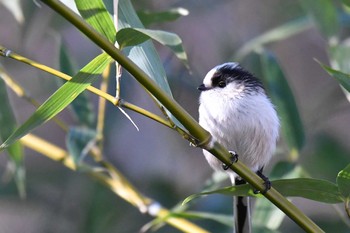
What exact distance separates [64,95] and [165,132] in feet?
7.58

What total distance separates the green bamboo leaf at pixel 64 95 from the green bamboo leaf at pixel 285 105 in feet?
2.63

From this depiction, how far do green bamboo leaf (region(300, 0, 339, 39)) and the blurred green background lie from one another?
30 mm

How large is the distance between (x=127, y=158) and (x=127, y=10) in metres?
2.26

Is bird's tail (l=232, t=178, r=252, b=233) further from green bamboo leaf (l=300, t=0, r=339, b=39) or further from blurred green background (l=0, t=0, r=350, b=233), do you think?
green bamboo leaf (l=300, t=0, r=339, b=39)

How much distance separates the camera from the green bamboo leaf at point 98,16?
3.80 ft

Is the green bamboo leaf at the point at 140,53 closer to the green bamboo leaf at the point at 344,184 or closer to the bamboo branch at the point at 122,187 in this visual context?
the green bamboo leaf at the point at 344,184

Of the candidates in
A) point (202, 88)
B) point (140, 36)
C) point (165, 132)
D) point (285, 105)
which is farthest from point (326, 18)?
point (165, 132)

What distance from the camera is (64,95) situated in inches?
47.8

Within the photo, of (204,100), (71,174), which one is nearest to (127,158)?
(71,174)

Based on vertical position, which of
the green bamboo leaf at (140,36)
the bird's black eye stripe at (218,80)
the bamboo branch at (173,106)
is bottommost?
the bamboo branch at (173,106)

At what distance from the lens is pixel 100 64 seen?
119cm

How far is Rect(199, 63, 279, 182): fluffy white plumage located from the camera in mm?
1838

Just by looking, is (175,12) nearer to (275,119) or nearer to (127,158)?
(275,119)

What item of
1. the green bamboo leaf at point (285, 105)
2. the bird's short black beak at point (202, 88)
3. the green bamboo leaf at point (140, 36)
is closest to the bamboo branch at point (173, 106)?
the green bamboo leaf at point (140, 36)
